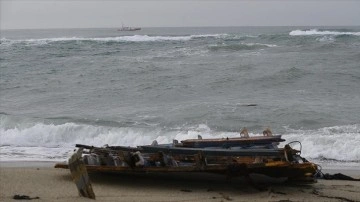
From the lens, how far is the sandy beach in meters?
7.09

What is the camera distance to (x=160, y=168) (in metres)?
7.67

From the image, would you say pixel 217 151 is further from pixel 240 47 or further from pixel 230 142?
pixel 240 47

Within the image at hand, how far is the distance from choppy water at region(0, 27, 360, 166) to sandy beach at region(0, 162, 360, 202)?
2612 mm

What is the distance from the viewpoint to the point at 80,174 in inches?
266

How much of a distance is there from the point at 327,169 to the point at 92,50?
103 feet

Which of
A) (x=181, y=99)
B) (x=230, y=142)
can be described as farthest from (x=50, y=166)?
(x=181, y=99)

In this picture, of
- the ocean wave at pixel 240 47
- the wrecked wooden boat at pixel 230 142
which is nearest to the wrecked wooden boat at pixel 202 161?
the wrecked wooden boat at pixel 230 142

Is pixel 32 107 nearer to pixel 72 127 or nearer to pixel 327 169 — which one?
pixel 72 127

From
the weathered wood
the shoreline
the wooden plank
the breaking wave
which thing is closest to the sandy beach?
the weathered wood

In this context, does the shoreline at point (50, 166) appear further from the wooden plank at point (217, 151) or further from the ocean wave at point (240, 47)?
the ocean wave at point (240, 47)

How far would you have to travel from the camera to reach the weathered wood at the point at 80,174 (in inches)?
263

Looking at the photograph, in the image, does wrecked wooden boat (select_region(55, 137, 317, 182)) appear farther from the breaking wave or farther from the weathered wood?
the breaking wave

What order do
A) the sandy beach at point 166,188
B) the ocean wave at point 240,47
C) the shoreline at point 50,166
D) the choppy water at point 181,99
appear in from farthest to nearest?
the ocean wave at point 240,47, the choppy water at point 181,99, the shoreline at point 50,166, the sandy beach at point 166,188

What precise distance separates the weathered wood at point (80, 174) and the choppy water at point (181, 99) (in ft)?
13.6
